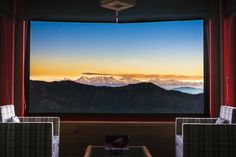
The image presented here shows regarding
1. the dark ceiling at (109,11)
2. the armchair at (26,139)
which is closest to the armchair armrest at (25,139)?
the armchair at (26,139)

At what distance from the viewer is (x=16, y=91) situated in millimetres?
5770

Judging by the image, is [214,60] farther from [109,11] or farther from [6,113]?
[6,113]

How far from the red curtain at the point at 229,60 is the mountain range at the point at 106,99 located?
0.70m

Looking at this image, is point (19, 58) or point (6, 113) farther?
point (19, 58)

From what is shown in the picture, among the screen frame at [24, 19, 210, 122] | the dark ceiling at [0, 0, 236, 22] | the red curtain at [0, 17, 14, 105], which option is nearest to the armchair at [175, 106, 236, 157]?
the screen frame at [24, 19, 210, 122]

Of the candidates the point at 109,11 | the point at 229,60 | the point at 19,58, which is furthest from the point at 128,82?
the point at 19,58

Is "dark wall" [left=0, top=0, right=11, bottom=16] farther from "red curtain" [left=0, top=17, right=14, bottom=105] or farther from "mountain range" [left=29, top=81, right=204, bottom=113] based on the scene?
"mountain range" [left=29, top=81, right=204, bottom=113]

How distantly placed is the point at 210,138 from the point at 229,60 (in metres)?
1.85

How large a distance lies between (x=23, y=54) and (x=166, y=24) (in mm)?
2609

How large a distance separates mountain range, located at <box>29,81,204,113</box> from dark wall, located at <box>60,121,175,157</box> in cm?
51

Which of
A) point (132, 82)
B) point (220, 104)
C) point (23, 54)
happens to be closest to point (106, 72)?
point (132, 82)

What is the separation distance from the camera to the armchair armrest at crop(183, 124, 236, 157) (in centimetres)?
412

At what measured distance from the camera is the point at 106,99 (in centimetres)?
626

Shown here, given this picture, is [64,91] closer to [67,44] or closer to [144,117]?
[67,44]
